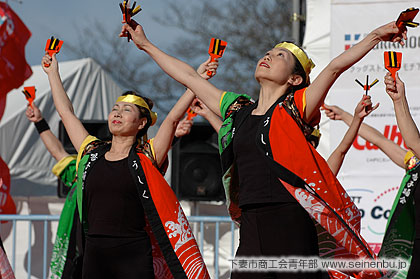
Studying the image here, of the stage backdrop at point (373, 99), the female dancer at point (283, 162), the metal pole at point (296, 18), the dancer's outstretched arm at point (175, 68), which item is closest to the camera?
the female dancer at point (283, 162)

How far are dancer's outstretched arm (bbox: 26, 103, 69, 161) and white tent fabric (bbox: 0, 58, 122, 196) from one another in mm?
2233

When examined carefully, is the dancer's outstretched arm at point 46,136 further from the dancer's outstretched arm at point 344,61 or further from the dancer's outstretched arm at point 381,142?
the dancer's outstretched arm at point 344,61

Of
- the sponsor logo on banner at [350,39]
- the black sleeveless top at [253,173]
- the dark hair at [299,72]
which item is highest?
the sponsor logo on banner at [350,39]

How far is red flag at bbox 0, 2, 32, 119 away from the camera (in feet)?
22.5

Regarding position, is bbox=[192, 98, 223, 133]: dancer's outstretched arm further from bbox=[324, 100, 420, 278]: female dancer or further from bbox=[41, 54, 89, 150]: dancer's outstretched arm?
bbox=[324, 100, 420, 278]: female dancer

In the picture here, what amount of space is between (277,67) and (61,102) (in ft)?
5.02

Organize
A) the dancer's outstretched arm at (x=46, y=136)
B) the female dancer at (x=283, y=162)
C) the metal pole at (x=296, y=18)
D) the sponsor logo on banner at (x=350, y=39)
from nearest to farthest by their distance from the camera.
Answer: the female dancer at (x=283, y=162)
the dancer's outstretched arm at (x=46, y=136)
the sponsor logo on banner at (x=350, y=39)
the metal pole at (x=296, y=18)

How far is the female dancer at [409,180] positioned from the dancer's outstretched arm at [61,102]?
1.81 metres

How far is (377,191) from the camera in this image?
229 inches

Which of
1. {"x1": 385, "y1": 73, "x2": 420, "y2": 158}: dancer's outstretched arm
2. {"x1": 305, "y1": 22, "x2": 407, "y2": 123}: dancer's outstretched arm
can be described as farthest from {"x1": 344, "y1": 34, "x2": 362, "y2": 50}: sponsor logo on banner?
{"x1": 305, "y1": 22, "x2": 407, "y2": 123}: dancer's outstretched arm

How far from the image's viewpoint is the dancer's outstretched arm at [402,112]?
12.6 ft

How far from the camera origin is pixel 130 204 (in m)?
3.91

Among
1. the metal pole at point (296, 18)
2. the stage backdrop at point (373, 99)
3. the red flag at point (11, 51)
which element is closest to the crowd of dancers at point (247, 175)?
the stage backdrop at point (373, 99)

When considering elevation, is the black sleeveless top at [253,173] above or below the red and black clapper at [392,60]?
below
